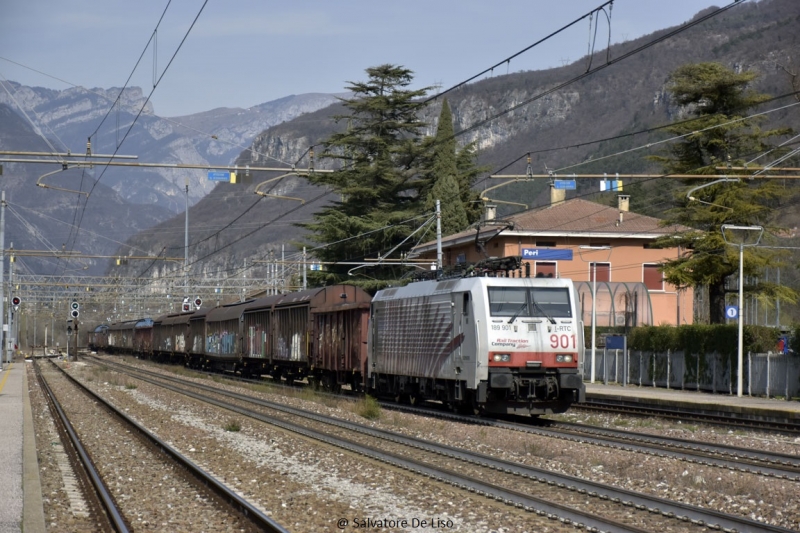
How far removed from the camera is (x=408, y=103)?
63.2 metres

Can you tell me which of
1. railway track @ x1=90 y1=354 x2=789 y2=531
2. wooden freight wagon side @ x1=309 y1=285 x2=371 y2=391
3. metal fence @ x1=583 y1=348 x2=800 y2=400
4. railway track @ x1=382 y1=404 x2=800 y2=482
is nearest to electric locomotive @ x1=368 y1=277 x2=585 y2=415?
railway track @ x1=382 y1=404 x2=800 y2=482

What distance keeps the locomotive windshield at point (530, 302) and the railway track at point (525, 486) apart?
3586 millimetres

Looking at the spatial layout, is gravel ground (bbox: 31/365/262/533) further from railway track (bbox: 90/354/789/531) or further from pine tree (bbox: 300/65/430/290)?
pine tree (bbox: 300/65/430/290)

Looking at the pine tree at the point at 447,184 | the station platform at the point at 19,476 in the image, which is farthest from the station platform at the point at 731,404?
the pine tree at the point at 447,184

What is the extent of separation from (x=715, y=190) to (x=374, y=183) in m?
24.0

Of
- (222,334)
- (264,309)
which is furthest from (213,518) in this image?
(222,334)

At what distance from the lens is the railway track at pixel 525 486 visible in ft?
34.1

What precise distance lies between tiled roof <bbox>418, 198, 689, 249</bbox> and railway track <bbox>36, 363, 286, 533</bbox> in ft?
127

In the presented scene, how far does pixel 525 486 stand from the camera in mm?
12883

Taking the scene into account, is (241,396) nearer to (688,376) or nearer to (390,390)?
(390,390)

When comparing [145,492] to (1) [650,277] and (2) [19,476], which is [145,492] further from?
(1) [650,277]

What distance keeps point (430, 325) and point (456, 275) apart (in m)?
1.34

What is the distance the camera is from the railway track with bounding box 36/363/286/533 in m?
10.8

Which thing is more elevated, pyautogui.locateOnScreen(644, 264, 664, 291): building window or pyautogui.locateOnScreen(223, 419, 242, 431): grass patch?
pyautogui.locateOnScreen(644, 264, 664, 291): building window
